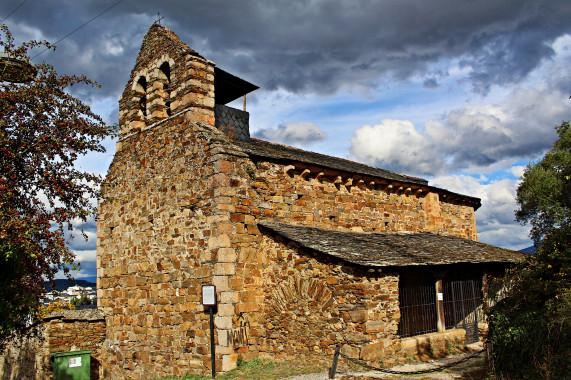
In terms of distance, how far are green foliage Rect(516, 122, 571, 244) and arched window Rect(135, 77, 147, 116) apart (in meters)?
21.6

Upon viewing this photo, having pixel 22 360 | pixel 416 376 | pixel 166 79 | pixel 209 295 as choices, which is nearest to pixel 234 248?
pixel 209 295

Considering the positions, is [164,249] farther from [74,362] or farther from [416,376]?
[416,376]

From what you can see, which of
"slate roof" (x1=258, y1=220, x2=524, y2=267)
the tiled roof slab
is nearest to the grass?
"slate roof" (x1=258, y1=220, x2=524, y2=267)

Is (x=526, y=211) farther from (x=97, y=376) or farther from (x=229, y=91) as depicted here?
(x=97, y=376)

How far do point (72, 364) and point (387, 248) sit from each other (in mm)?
8587

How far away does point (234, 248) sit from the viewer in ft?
33.1

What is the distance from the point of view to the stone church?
9516 mm

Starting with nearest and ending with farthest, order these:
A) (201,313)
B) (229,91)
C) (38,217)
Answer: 1. (38,217)
2. (201,313)
3. (229,91)

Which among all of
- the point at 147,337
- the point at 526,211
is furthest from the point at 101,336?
the point at 526,211

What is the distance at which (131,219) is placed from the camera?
12781 mm

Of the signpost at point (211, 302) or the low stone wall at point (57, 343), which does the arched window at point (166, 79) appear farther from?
the low stone wall at point (57, 343)

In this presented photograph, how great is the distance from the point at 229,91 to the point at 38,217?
23.8 feet

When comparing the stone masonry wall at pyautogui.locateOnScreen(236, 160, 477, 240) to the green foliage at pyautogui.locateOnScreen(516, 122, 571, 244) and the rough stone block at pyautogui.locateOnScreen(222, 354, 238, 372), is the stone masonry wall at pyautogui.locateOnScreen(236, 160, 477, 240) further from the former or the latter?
the green foliage at pyautogui.locateOnScreen(516, 122, 571, 244)

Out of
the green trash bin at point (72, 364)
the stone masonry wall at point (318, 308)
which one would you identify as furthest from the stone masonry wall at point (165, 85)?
the green trash bin at point (72, 364)
